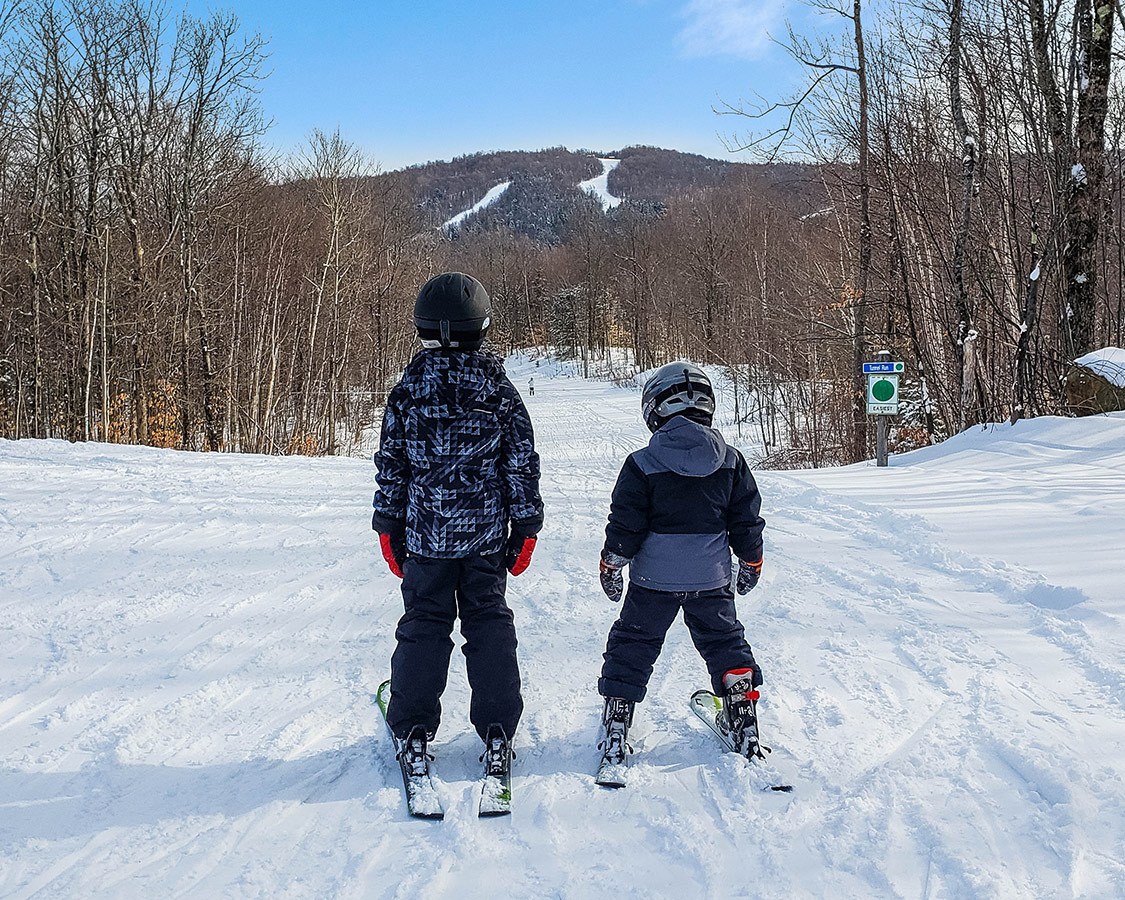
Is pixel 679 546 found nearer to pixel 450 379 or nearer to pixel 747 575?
pixel 747 575

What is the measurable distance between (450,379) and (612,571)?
917mm

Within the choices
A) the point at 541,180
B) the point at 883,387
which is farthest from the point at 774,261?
the point at 541,180

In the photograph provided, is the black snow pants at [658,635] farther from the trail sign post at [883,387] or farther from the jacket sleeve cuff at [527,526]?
the trail sign post at [883,387]

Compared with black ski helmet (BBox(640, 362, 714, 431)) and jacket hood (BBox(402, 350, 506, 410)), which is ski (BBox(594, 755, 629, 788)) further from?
jacket hood (BBox(402, 350, 506, 410))

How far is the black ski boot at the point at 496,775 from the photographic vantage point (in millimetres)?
2420

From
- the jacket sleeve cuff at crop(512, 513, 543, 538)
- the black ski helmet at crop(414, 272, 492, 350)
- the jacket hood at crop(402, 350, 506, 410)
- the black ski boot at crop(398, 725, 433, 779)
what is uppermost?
the black ski helmet at crop(414, 272, 492, 350)

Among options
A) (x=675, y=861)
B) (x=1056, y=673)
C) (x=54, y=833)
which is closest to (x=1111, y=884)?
(x=675, y=861)

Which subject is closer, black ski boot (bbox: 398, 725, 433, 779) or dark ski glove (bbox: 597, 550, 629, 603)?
black ski boot (bbox: 398, 725, 433, 779)

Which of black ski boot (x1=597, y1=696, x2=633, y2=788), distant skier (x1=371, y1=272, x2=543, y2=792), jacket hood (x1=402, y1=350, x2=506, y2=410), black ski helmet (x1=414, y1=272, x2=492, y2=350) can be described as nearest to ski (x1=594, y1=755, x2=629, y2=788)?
black ski boot (x1=597, y1=696, x2=633, y2=788)

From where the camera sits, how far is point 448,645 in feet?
9.12

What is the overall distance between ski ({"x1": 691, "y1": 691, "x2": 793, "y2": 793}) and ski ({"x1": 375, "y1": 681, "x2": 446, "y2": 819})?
3.47ft

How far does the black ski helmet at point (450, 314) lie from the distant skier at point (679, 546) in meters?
0.71

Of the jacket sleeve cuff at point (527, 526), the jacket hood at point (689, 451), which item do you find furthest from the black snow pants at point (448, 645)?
the jacket hood at point (689, 451)

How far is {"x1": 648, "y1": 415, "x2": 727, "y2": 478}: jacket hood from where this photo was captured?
2.69 meters
